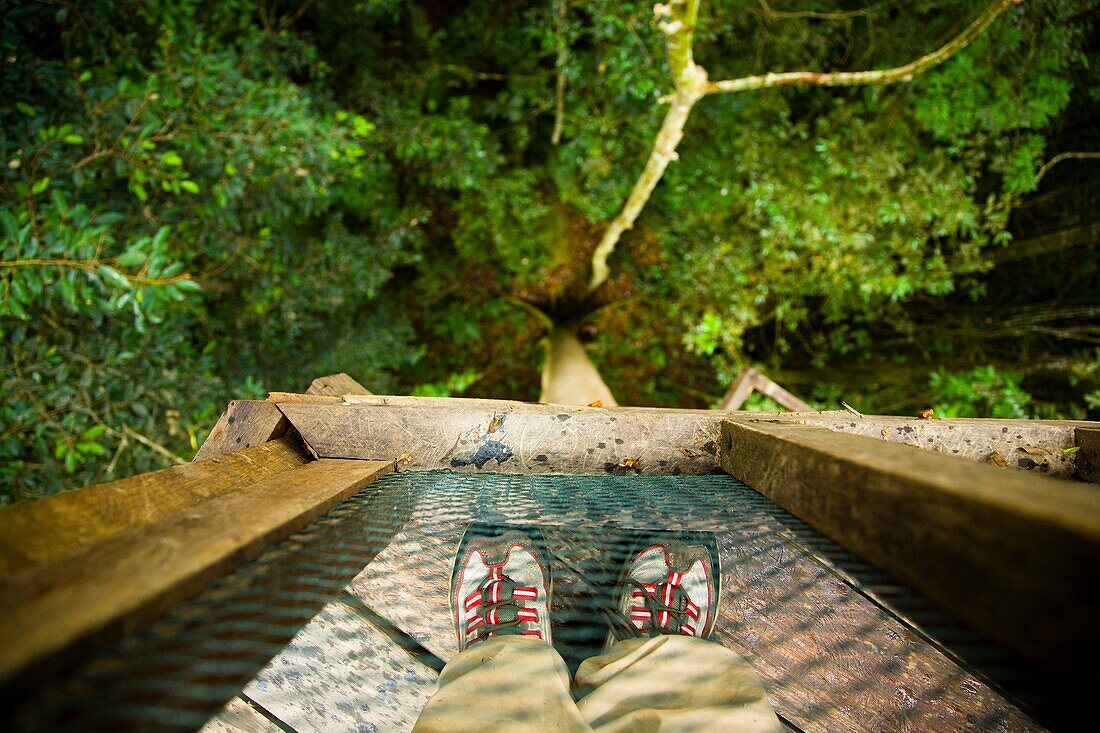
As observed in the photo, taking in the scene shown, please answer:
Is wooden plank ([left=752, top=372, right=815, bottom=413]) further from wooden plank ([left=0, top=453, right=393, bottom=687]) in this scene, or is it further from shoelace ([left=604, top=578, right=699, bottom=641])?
wooden plank ([left=0, top=453, right=393, bottom=687])

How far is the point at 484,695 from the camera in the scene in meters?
1.14

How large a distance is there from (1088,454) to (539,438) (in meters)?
1.44

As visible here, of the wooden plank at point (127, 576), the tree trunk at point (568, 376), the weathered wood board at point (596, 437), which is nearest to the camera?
the wooden plank at point (127, 576)

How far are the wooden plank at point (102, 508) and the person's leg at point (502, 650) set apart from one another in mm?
648

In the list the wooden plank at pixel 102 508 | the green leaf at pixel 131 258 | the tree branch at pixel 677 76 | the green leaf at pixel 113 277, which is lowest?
the wooden plank at pixel 102 508

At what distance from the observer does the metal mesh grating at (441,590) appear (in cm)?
56

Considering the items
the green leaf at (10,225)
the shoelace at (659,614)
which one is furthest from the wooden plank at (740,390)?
the green leaf at (10,225)

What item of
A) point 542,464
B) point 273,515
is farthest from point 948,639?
point 273,515

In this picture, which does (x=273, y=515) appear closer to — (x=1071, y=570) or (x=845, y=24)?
(x=1071, y=570)

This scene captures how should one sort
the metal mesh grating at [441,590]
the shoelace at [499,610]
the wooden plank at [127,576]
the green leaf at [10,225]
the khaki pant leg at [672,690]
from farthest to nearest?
the green leaf at [10,225], the shoelace at [499,610], the khaki pant leg at [672,690], the metal mesh grating at [441,590], the wooden plank at [127,576]

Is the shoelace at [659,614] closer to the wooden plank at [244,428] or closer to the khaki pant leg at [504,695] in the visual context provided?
the khaki pant leg at [504,695]

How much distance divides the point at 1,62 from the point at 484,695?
3.25 meters

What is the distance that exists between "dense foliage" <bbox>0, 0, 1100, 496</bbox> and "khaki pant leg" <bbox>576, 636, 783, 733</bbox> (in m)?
2.31

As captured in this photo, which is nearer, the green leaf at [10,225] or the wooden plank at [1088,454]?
the wooden plank at [1088,454]
